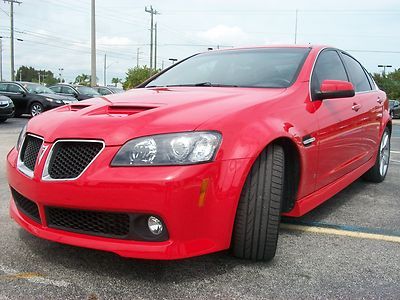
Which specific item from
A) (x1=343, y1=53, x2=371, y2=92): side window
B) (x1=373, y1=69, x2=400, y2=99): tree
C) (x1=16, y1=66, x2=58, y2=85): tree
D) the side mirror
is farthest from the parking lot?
(x1=16, y1=66, x2=58, y2=85): tree

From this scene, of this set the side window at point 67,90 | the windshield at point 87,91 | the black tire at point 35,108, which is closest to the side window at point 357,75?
the black tire at point 35,108

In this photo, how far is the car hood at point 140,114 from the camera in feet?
8.00

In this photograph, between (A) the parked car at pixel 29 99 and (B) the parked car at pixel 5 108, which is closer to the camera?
(B) the parked car at pixel 5 108

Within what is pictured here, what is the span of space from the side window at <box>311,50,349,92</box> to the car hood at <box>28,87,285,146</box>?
0.50m

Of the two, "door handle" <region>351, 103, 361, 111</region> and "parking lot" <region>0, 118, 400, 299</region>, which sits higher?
"door handle" <region>351, 103, 361, 111</region>

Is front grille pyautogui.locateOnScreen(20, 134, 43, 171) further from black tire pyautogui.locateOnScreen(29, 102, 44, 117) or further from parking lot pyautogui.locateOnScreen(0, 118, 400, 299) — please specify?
black tire pyautogui.locateOnScreen(29, 102, 44, 117)

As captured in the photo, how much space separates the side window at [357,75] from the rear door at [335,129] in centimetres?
18

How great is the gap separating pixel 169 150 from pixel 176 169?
0.12 meters

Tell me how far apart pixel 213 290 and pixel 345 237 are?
135 cm

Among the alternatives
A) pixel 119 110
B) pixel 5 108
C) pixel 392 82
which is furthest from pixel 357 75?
pixel 392 82

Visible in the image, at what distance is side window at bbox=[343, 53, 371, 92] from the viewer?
4.50 m

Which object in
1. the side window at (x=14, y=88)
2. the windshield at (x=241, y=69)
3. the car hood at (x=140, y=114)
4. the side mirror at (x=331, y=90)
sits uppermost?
the windshield at (x=241, y=69)

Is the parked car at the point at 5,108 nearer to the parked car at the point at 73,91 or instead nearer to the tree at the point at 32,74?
the parked car at the point at 73,91

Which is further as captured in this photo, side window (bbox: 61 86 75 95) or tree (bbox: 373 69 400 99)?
tree (bbox: 373 69 400 99)
